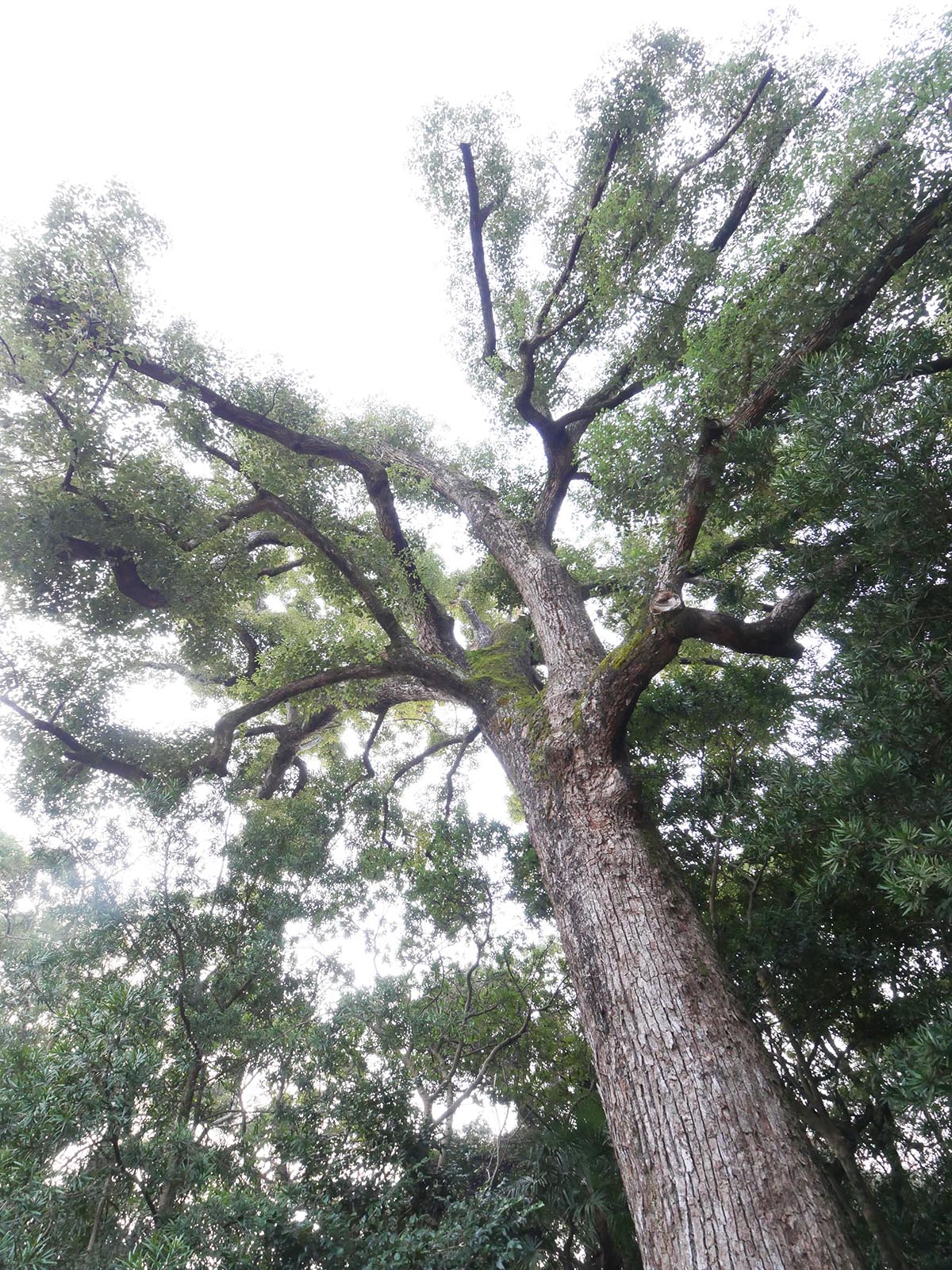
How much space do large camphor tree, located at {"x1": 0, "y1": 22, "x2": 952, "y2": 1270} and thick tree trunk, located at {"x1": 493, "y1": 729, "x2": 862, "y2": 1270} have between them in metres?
0.01

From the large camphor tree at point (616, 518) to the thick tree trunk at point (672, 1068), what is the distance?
0.01 m

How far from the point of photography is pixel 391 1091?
3.80 m

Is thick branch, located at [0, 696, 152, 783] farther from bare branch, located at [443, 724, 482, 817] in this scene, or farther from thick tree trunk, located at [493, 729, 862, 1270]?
thick tree trunk, located at [493, 729, 862, 1270]

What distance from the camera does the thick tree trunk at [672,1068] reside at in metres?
1.92

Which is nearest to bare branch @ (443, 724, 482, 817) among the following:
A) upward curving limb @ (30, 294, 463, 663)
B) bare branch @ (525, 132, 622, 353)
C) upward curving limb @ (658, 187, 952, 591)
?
upward curving limb @ (30, 294, 463, 663)

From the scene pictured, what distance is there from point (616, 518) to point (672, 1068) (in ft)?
14.1

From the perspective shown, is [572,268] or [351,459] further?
[572,268]

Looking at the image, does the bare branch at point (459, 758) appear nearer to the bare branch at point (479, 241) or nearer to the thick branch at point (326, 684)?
the thick branch at point (326, 684)

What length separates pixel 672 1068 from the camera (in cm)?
235

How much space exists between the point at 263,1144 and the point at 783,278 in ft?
23.2

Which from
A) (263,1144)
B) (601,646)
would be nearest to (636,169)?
(601,646)

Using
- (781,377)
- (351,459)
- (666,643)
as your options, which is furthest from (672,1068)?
(351,459)

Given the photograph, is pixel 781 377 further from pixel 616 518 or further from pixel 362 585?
pixel 362 585

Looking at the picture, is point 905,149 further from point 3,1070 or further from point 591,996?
point 3,1070
